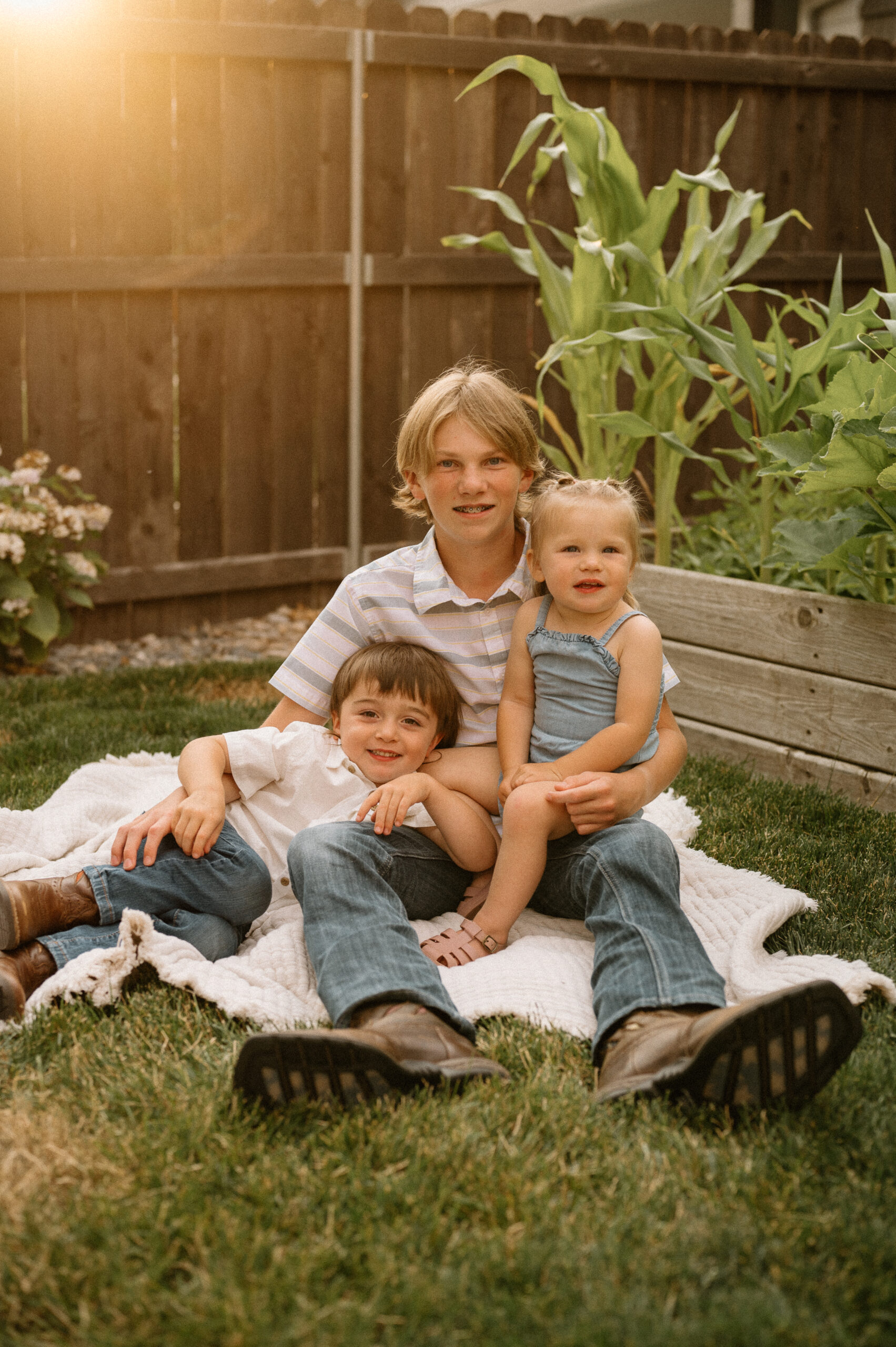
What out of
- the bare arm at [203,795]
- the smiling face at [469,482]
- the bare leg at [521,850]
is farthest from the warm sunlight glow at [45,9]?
the bare leg at [521,850]

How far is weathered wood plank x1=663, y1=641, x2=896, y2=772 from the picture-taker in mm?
2818

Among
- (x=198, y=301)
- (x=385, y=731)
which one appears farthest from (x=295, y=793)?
(x=198, y=301)

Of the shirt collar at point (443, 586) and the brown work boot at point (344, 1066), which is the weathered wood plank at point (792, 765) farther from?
the brown work boot at point (344, 1066)

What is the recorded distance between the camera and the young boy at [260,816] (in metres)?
1.97

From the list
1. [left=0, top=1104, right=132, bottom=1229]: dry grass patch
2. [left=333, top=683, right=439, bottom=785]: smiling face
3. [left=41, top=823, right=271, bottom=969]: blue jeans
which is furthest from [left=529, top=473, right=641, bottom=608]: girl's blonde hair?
[left=0, top=1104, right=132, bottom=1229]: dry grass patch

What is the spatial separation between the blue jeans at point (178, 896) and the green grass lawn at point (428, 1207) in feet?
0.64

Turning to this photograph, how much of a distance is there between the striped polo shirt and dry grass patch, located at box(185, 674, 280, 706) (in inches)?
59.6

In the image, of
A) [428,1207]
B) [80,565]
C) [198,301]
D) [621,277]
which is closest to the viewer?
[428,1207]

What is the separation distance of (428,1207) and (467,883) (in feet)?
2.99

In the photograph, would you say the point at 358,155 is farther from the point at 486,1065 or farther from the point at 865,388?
the point at 486,1065

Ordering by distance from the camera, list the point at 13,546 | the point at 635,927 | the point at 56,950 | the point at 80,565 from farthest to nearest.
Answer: the point at 80,565
the point at 13,546
the point at 56,950
the point at 635,927

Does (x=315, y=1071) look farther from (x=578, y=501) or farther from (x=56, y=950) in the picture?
(x=578, y=501)

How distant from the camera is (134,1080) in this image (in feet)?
5.25

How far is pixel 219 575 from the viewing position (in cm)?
480
